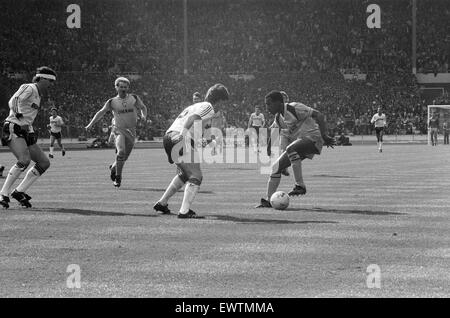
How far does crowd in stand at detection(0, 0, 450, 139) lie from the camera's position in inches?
2505

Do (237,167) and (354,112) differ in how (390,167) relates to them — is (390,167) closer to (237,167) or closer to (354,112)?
(237,167)

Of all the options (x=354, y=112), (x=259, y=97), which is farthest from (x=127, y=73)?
(x=354, y=112)

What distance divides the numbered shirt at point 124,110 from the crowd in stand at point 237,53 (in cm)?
3997

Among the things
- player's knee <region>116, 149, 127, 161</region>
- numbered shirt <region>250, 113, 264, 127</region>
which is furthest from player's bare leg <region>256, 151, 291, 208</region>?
numbered shirt <region>250, 113, 264, 127</region>

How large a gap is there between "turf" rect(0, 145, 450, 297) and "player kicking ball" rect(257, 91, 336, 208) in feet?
2.23

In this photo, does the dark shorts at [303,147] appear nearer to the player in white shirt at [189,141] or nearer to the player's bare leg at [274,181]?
the player's bare leg at [274,181]

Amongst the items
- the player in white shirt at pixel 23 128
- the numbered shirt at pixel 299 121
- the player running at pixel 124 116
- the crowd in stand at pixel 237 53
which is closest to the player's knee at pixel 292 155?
the numbered shirt at pixel 299 121

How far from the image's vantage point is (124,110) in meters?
19.3

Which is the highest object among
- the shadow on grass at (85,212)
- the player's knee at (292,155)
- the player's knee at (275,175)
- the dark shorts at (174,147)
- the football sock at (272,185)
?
the dark shorts at (174,147)

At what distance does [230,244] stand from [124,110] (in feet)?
33.8

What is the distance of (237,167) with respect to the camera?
1105 inches

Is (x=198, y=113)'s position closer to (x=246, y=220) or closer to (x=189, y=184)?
(x=189, y=184)

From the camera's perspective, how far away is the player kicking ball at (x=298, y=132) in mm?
14618

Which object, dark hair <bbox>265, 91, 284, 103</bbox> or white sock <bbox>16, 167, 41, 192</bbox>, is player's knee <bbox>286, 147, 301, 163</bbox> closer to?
dark hair <bbox>265, 91, 284, 103</bbox>
